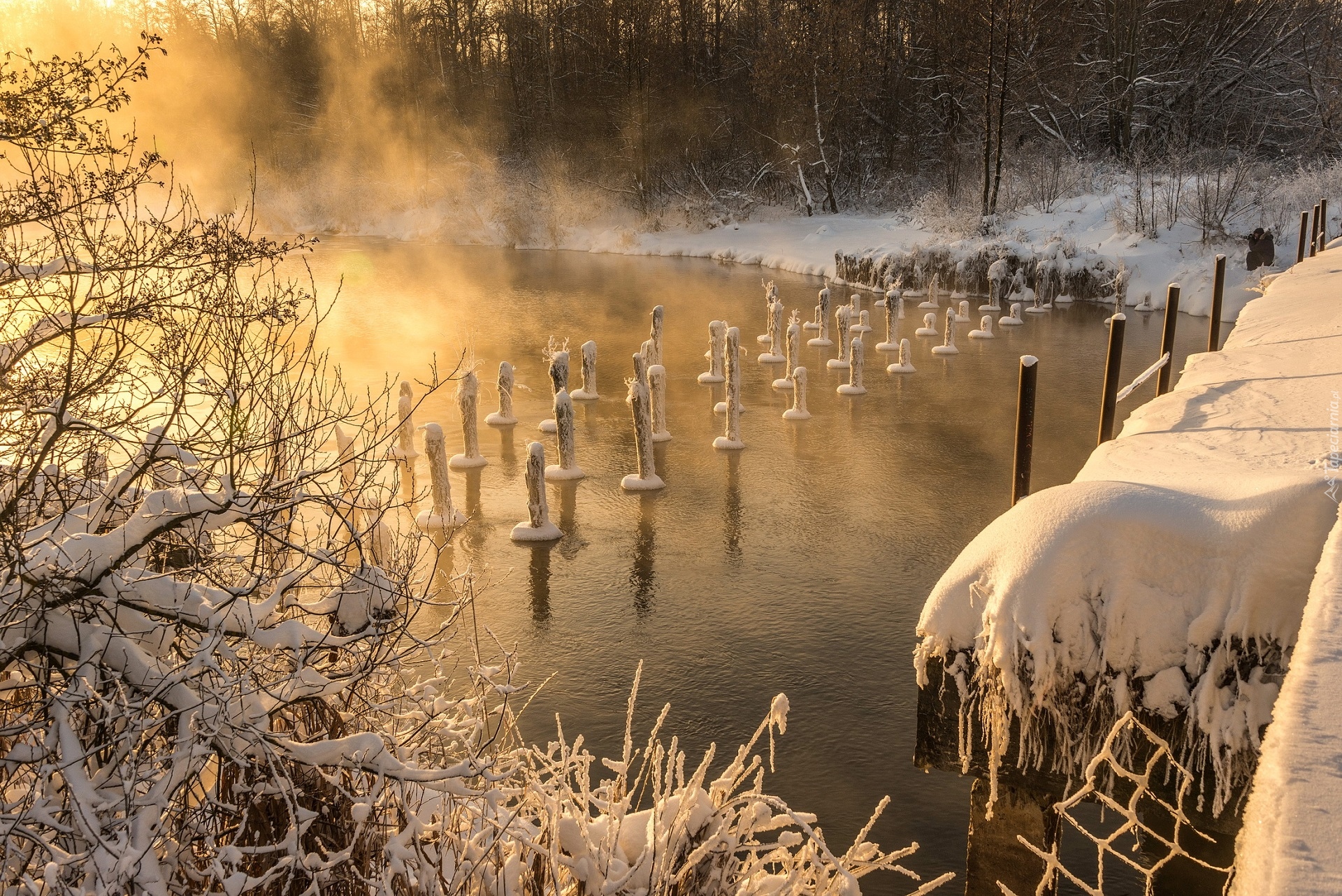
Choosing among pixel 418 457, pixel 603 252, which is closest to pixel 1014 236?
pixel 603 252

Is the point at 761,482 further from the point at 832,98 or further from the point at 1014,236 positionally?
the point at 832,98

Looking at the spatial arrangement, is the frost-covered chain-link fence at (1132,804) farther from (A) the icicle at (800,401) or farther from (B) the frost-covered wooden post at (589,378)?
(B) the frost-covered wooden post at (589,378)

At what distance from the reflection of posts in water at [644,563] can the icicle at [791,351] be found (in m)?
6.85

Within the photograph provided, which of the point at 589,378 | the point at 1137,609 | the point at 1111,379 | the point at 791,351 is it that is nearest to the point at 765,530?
the point at 1111,379

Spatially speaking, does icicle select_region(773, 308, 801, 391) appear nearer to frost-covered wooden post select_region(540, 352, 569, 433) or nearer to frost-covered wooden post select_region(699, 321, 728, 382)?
frost-covered wooden post select_region(699, 321, 728, 382)

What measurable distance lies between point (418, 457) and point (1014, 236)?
22344 mm

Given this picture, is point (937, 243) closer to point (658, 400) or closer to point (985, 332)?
point (985, 332)

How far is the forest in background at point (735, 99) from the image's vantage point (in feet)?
126

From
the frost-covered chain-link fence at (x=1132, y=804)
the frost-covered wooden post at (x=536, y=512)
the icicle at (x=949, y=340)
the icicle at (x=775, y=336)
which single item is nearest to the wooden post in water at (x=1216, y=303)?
the icicle at (x=949, y=340)

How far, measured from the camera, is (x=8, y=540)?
15.6ft

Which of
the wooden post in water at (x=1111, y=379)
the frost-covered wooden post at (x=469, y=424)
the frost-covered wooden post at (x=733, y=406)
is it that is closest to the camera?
the wooden post in water at (x=1111, y=379)

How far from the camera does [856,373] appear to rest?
19609 mm

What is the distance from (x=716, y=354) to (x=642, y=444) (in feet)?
21.8

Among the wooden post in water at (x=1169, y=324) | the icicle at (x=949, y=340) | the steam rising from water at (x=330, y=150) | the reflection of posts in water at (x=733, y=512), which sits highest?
the steam rising from water at (x=330, y=150)
